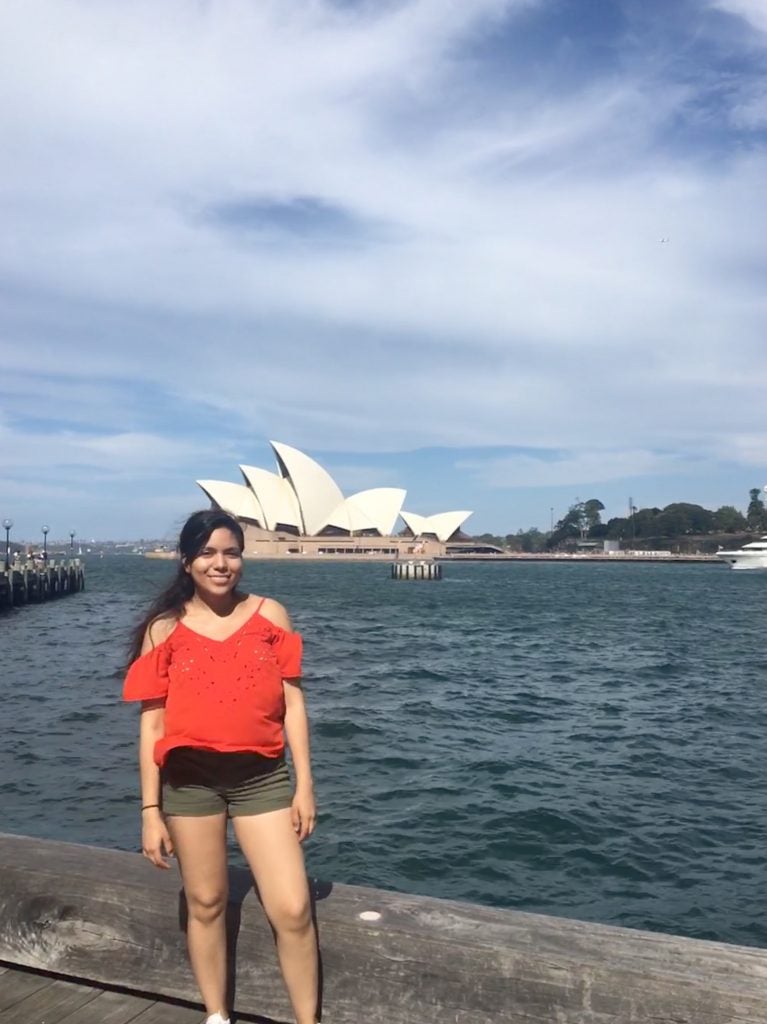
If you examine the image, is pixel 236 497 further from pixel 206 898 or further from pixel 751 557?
pixel 206 898

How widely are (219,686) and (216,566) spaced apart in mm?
302

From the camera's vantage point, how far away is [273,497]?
275ft

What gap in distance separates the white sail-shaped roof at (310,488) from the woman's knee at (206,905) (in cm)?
→ 7575

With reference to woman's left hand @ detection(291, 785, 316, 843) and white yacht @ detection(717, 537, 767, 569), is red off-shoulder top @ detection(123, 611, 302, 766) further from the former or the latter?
white yacht @ detection(717, 537, 767, 569)

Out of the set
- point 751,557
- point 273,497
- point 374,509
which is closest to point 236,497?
point 273,497

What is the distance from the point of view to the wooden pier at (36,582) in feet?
103

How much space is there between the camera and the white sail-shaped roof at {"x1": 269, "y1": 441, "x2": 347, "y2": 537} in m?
79.9

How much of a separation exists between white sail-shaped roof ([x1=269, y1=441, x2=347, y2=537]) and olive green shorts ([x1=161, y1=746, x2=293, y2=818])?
75722mm

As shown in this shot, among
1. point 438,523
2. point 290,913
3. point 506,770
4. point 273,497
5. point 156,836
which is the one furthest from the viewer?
point 438,523

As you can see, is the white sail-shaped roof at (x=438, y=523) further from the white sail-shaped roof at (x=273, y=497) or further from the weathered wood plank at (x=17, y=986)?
the weathered wood plank at (x=17, y=986)

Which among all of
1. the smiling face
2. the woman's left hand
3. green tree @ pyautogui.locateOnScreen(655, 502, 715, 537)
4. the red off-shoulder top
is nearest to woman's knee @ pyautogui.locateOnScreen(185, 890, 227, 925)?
the woman's left hand

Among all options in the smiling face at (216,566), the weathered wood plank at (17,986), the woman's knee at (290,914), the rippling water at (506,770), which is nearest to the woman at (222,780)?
the woman's knee at (290,914)

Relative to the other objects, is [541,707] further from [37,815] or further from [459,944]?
[459,944]

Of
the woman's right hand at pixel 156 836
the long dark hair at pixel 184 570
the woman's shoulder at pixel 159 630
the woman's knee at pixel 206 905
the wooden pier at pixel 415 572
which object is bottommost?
the wooden pier at pixel 415 572
